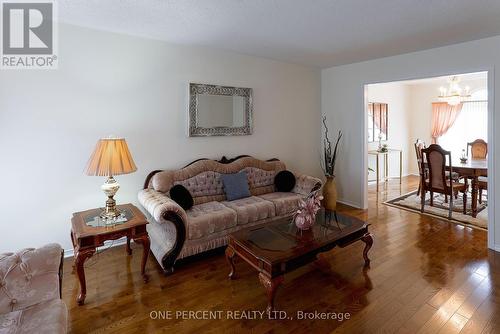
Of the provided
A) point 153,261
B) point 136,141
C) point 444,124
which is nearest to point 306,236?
point 153,261

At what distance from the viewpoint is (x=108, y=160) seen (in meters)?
2.48

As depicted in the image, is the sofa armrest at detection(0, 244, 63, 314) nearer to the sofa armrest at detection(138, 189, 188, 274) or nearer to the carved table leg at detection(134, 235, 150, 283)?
the carved table leg at detection(134, 235, 150, 283)

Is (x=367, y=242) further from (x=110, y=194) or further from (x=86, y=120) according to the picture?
(x=86, y=120)

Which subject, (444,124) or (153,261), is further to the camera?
(444,124)

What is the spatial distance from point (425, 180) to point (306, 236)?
327cm

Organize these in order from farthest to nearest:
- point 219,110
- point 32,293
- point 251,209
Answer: point 219,110 < point 251,209 < point 32,293

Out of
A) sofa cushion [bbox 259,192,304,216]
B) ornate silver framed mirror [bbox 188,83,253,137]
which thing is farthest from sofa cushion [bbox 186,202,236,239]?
ornate silver framed mirror [bbox 188,83,253,137]

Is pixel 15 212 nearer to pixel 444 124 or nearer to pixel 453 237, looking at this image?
pixel 453 237

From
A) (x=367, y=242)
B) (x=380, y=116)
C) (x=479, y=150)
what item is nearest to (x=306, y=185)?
(x=367, y=242)

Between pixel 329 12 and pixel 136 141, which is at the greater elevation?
pixel 329 12

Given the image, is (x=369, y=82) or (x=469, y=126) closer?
(x=369, y=82)

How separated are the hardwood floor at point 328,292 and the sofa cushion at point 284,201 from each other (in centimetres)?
79

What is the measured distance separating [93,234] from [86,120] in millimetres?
1416

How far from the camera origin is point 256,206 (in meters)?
3.35
